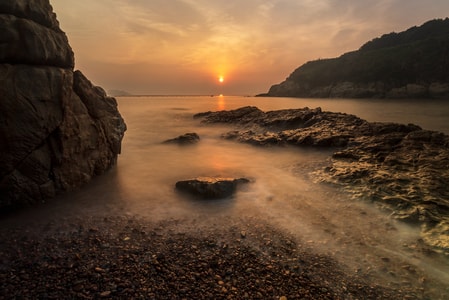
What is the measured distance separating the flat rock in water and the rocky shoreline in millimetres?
2154

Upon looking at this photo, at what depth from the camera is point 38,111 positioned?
26.0 feet

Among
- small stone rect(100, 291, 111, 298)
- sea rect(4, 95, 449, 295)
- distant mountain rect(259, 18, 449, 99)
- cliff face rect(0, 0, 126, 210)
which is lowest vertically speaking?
sea rect(4, 95, 449, 295)

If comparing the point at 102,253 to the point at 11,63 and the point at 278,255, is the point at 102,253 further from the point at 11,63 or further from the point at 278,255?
the point at 11,63

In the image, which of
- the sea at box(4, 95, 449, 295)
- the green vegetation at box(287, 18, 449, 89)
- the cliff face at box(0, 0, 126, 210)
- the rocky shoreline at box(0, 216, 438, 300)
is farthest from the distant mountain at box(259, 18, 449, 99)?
the cliff face at box(0, 0, 126, 210)

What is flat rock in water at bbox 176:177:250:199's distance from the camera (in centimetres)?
901

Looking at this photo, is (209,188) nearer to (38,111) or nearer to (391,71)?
(38,111)

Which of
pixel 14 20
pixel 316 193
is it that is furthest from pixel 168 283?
pixel 14 20

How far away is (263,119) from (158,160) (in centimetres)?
1474

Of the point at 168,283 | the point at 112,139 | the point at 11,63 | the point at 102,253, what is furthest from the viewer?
the point at 112,139

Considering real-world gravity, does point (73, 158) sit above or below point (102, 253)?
above

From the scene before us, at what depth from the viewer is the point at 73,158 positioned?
9289 millimetres

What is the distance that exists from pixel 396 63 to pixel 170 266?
139471mm

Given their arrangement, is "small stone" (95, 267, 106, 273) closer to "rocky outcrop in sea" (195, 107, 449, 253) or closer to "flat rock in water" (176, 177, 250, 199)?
"flat rock in water" (176, 177, 250, 199)

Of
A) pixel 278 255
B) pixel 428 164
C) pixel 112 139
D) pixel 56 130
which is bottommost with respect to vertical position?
pixel 278 255
